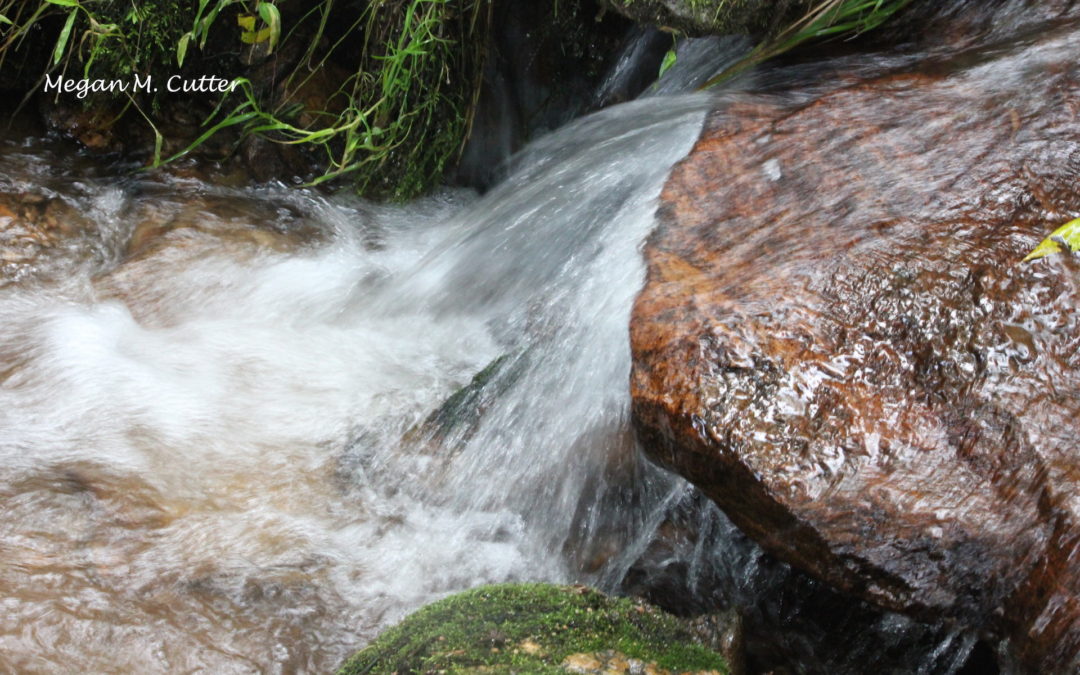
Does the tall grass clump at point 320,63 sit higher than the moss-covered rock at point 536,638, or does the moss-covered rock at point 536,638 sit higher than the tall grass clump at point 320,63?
the tall grass clump at point 320,63

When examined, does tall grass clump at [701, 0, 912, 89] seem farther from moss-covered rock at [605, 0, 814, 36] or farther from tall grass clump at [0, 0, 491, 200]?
tall grass clump at [0, 0, 491, 200]

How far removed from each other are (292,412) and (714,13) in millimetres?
1947

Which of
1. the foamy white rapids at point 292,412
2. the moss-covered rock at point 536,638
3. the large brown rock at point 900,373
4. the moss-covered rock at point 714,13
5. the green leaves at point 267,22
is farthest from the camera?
the moss-covered rock at point 714,13

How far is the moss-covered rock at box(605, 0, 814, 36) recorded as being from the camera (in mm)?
3148

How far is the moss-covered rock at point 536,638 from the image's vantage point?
1.75 m

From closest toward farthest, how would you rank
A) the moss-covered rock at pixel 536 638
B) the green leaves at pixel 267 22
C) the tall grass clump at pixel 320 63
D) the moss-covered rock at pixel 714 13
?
1. the moss-covered rock at pixel 536 638
2. the green leaves at pixel 267 22
3. the moss-covered rock at pixel 714 13
4. the tall grass clump at pixel 320 63

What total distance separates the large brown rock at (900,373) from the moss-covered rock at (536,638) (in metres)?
0.32

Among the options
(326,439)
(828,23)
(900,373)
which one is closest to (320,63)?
(326,439)

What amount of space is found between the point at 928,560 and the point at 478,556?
1194mm

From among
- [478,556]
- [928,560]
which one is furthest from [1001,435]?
[478,556]

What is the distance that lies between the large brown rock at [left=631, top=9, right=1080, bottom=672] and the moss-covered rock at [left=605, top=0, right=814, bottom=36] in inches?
36.1

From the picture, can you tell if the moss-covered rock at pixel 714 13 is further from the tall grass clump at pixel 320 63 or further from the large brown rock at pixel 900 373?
the large brown rock at pixel 900 373

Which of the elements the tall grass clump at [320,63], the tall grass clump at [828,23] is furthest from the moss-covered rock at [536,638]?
the tall grass clump at [828,23]

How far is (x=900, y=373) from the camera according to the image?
203cm
